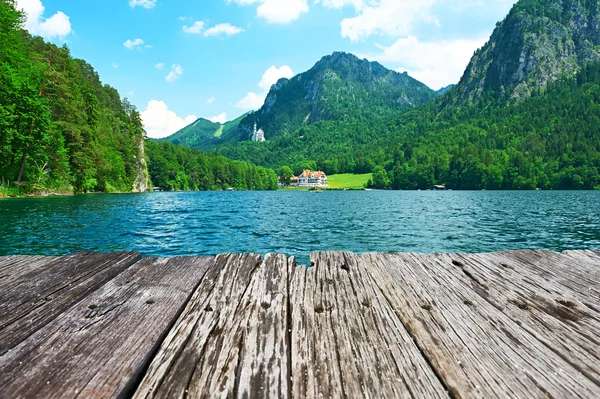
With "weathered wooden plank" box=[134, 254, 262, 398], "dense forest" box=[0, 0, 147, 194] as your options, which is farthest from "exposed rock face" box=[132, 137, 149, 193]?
"weathered wooden plank" box=[134, 254, 262, 398]

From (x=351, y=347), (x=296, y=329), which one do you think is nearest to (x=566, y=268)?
(x=351, y=347)

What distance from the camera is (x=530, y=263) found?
11.6ft

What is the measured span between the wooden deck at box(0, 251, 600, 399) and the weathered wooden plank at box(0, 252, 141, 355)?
2cm

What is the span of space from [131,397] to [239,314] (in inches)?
34.1

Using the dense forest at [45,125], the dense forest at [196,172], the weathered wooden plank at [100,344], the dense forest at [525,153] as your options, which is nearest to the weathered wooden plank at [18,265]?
the weathered wooden plank at [100,344]

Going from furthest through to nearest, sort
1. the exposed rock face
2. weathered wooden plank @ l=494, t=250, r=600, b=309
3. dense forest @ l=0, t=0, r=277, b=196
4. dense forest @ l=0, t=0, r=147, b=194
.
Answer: the exposed rock face < dense forest @ l=0, t=0, r=277, b=196 < dense forest @ l=0, t=0, r=147, b=194 < weathered wooden plank @ l=494, t=250, r=600, b=309

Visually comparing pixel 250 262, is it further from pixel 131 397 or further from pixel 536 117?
pixel 536 117

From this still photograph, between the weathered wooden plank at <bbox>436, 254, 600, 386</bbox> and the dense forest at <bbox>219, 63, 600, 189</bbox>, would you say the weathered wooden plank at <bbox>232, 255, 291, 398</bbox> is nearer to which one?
the weathered wooden plank at <bbox>436, 254, 600, 386</bbox>

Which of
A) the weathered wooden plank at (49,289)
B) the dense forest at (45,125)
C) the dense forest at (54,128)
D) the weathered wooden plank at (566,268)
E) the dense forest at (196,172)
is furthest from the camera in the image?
the dense forest at (196,172)

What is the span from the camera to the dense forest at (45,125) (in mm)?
37344

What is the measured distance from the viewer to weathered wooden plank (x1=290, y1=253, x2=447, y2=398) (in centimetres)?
158

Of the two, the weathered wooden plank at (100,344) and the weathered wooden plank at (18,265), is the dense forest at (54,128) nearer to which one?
the weathered wooden plank at (18,265)

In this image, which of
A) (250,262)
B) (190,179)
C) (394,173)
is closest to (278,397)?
(250,262)

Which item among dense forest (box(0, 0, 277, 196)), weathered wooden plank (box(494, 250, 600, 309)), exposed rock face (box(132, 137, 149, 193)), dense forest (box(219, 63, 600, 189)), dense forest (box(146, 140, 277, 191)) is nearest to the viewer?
weathered wooden plank (box(494, 250, 600, 309))
